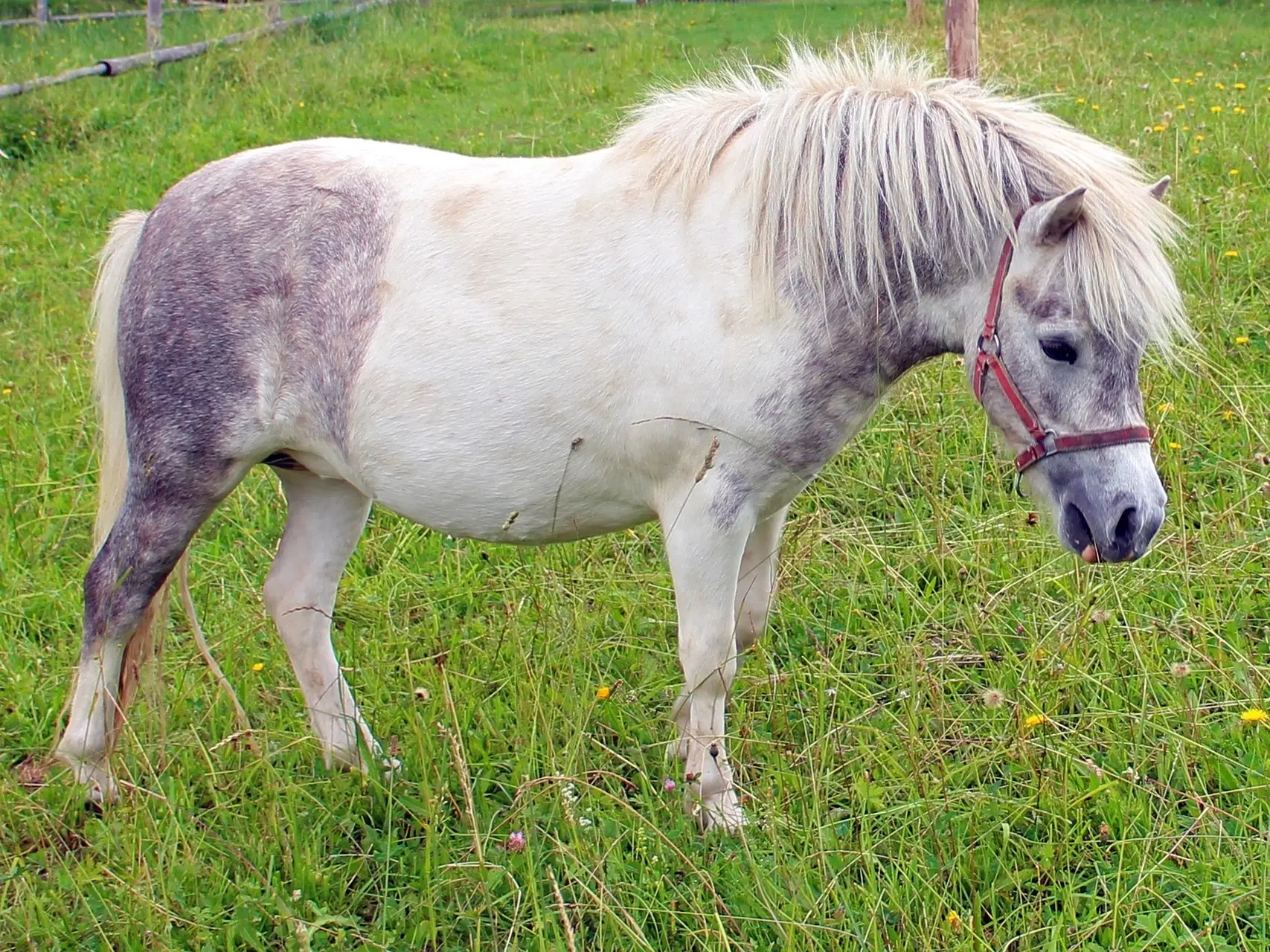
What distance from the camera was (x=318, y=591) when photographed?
3057 millimetres

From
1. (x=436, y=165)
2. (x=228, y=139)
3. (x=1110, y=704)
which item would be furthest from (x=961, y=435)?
(x=228, y=139)

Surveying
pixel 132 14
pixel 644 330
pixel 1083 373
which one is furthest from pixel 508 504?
pixel 132 14

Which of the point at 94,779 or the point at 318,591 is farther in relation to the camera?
the point at 318,591

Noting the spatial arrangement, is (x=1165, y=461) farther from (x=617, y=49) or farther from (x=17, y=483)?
(x=617, y=49)

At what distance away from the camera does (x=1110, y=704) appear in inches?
105

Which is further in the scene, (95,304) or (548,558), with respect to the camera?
(548,558)

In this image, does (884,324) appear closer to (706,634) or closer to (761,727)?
→ (706,634)

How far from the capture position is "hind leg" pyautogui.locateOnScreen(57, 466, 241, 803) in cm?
278

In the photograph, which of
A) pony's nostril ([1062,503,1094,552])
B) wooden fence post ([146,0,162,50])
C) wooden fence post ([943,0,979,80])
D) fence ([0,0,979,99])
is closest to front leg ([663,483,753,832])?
pony's nostril ([1062,503,1094,552])

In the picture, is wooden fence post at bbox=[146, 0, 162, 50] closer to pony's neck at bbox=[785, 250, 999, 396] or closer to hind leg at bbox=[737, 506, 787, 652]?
hind leg at bbox=[737, 506, 787, 652]

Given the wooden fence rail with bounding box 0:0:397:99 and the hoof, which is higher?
the wooden fence rail with bounding box 0:0:397:99

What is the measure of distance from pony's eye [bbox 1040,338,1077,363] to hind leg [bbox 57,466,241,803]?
1847 millimetres

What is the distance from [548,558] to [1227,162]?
413 cm

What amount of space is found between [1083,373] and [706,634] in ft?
3.08
